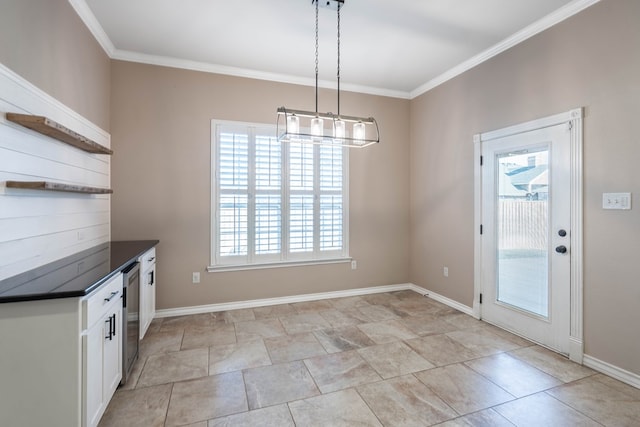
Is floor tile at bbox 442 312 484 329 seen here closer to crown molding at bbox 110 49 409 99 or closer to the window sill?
the window sill

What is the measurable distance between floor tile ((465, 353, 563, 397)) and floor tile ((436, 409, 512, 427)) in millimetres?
351

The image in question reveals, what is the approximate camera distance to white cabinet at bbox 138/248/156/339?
2.79 metres

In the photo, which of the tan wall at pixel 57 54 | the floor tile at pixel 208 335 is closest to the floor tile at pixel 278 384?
the floor tile at pixel 208 335

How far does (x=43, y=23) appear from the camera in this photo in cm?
212

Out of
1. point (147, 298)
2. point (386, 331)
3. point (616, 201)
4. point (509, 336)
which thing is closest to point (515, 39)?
point (616, 201)

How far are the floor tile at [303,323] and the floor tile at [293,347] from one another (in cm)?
14

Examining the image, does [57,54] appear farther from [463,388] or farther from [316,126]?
[463,388]

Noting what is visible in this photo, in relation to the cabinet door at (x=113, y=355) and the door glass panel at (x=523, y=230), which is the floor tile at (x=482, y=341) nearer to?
the door glass panel at (x=523, y=230)

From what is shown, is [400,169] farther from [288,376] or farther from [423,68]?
[288,376]

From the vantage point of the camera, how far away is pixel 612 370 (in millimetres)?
2385

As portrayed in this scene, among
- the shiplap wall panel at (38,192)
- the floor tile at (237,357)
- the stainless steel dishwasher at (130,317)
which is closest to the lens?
the shiplap wall panel at (38,192)

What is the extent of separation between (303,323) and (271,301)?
754 mm

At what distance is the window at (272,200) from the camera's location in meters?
3.80

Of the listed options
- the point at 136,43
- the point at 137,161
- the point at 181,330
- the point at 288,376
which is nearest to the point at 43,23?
the point at 136,43
